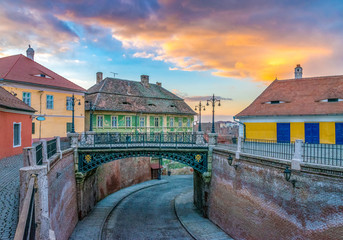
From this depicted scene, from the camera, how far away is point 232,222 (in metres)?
14.7

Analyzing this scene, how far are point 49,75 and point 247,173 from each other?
23.2 m

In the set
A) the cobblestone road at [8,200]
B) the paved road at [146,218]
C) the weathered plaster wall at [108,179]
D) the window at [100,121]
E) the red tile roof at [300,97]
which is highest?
the red tile roof at [300,97]

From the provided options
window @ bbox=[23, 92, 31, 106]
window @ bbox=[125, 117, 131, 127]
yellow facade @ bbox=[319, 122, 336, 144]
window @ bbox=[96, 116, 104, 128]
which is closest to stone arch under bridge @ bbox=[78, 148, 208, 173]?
yellow facade @ bbox=[319, 122, 336, 144]

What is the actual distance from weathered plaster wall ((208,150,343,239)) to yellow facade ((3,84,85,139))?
60.0 feet

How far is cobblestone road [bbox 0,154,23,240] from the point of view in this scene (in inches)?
232

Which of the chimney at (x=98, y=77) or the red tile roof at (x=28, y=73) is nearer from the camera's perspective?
the red tile roof at (x=28, y=73)

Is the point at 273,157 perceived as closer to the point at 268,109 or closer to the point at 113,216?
the point at 268,109

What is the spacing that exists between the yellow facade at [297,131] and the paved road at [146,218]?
38.5 feet

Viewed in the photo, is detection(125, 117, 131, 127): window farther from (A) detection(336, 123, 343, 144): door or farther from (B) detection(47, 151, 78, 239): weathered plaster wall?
(A) detection(336, 123, 343, 144): door

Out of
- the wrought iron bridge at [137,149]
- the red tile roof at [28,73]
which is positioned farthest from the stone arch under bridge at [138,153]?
the red tile roof at [28,73]

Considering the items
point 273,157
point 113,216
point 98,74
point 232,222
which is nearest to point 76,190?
point 113,216

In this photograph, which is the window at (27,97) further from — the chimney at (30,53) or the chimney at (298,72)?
the chimney at (298,72)

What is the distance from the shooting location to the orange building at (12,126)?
1462 cm

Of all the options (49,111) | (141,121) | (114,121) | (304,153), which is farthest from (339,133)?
(49,111)
